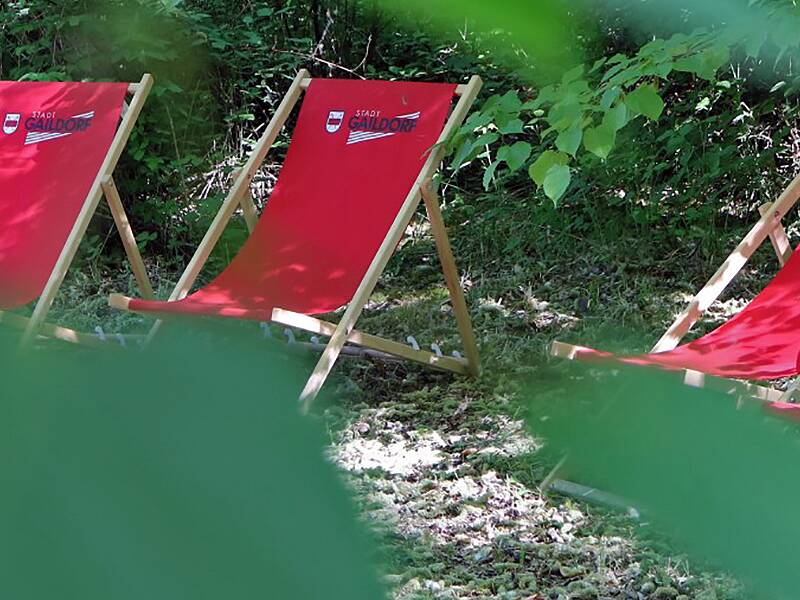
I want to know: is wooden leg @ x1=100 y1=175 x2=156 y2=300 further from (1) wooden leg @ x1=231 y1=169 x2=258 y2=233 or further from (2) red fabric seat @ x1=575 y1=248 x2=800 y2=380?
(2) red fabric seat @ x1=575 y1=248 x2=800 y2=380

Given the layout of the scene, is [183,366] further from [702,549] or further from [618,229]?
[618,229]

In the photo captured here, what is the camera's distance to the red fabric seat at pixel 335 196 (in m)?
3.53

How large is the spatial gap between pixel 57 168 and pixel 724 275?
2360 mm

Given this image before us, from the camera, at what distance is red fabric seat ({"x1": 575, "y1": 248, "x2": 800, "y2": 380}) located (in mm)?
2557

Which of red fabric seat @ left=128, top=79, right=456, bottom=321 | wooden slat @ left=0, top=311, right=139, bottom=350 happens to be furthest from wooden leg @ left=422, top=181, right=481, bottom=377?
wooden slat @ left=0, top=311, right=139, bottom=350

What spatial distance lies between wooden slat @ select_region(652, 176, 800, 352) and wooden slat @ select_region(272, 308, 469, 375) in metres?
0.81

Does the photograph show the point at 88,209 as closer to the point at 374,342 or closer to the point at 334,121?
the point at 334,121

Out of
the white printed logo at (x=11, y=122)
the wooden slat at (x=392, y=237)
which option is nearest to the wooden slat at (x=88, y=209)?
the white printed logo at (x=11, y=122)

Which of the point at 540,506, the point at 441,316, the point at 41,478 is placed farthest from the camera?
the point at 441,316

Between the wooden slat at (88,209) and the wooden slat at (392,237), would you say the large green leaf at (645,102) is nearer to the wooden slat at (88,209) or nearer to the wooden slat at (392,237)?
the wooden slat at (392,237)

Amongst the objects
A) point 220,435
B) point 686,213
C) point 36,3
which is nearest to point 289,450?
point 220,435

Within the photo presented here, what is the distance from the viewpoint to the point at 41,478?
0.22 meters

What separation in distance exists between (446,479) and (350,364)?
104 cm

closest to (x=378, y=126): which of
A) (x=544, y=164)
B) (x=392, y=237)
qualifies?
(x=392, y=237)
